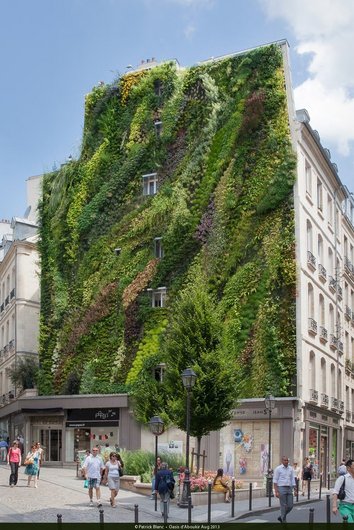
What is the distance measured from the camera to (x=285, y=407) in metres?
35.9

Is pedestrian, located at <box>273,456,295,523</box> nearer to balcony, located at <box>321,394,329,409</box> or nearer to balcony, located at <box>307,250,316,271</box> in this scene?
balcony, located at <box>307,250,316,271</box>

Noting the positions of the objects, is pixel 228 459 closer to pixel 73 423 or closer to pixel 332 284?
pixel 73 423

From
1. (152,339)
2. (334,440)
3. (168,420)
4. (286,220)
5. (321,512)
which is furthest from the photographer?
(334,440)

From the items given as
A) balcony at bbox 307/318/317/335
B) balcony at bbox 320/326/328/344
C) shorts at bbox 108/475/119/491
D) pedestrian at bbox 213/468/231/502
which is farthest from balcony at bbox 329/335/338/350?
shorts at bbox 108/475/119/491

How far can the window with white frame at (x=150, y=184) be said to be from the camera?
43438 millimetres

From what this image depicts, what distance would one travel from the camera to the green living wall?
37688 mm

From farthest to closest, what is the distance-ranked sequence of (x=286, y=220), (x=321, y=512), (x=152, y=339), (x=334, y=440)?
(x=334, y=440)
(x=152, y=339)
(x=286, y=220)
(x=321, y=512)

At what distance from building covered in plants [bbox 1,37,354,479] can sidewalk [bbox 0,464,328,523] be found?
6.29m

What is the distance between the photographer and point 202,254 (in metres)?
40.1

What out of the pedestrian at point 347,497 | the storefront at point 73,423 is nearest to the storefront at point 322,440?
the storefront at point 73,423

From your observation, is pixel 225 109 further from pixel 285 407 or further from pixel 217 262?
pixel 285 407

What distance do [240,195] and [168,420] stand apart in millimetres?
11334

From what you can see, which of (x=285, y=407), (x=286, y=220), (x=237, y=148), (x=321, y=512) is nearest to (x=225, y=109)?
(x=237, y=148)

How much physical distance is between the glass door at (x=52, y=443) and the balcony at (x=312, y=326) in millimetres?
14541
